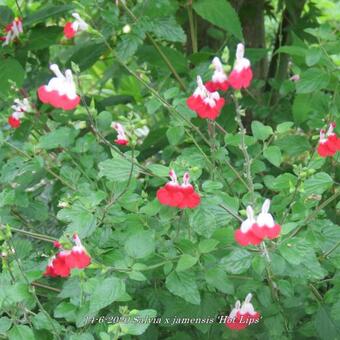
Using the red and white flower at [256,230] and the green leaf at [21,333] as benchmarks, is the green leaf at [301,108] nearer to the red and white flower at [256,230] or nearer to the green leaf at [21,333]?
the red and white flower at [256,230]

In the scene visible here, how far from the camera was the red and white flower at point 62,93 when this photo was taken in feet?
4.77

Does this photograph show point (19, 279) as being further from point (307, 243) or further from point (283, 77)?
point (283, 77)

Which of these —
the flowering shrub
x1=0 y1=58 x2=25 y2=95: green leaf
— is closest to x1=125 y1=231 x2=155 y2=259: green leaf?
the flowering shrub

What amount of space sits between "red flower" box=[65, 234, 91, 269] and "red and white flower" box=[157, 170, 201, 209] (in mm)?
192

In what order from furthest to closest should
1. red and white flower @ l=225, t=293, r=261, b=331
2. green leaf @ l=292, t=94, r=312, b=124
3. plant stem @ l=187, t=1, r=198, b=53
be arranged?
1. plant stem @ l=187, t=1, r=198, b=53
2. green leaf @ l=292, t=94, r=312, b=124
3. red and white flower @ l=225, t=293, r=261, b=331

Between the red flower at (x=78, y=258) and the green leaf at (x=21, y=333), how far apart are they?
161 millimetres

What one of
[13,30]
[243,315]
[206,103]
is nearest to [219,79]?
[206,103]

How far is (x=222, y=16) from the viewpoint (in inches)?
83.0

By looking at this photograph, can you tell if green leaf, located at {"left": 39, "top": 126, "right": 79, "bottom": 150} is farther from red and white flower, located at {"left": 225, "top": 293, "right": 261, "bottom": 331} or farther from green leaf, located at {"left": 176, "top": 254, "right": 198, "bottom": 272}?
red and white flower, located at {"left": 225, "top": 293, "right": 261, "bottom": 331}

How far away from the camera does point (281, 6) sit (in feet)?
8.93

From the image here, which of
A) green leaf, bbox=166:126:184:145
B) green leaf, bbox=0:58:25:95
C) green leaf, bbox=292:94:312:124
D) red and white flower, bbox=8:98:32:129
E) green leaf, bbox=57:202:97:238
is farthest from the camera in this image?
green leaf, bbox=292:94:312:124

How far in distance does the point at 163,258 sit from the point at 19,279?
32 cm

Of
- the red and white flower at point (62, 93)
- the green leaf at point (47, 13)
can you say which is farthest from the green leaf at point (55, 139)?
the green leaf at point (47, 13)

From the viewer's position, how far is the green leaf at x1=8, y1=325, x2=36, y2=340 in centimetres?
141
